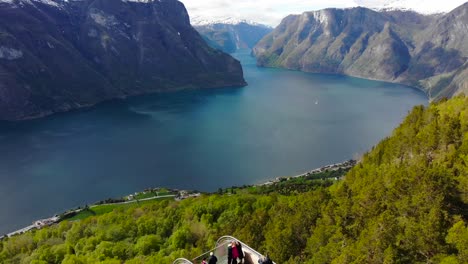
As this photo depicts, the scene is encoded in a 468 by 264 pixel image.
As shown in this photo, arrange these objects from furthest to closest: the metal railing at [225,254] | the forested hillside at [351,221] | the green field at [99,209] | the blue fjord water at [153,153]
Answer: the blue fjord water at [153,153] < the green field at [99,209] < the forested hillside at [351,221] < the metal railing at [225,254]

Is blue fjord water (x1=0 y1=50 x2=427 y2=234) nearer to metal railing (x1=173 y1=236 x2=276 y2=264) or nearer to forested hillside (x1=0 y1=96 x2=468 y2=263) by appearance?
forested hillside (x1=0 y1=96 x2=468 y2=263)

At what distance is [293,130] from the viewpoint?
17125 centimetres

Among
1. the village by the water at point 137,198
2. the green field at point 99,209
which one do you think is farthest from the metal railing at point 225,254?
the green field at point 99,209

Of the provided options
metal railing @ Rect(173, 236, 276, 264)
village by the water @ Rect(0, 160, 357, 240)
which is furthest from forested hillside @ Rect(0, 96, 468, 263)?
village by the water @ Rect(0, 160, 357, 240)

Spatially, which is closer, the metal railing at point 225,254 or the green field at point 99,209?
the metal railing at point 225,254

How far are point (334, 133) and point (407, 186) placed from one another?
442 feet

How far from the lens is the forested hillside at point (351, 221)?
3127 cm

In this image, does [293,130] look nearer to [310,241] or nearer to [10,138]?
[10,138]

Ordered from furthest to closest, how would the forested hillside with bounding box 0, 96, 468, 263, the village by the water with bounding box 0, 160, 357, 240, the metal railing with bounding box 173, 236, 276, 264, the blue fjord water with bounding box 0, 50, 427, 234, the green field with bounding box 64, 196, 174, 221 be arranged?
1. the blue fjord water with bounding box 0, 50, 427, 234
2. the green field with bounding box 64, 196, 174, 221
3. the village by the water with bounding box 0, 160, 357, 240
4. the forested hillside with bounding box 0, 96, 468, 263
5. the metal railing with bounding box 173, 236, 276, 264

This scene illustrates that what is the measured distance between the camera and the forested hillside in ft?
103

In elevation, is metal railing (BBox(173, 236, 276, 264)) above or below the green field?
above

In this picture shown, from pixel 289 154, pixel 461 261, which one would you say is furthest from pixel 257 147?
pixel 461 261

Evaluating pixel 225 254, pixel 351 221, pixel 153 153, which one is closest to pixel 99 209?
pixel 153 153

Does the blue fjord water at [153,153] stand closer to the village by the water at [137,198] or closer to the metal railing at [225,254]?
the village by the water at [137,198]
